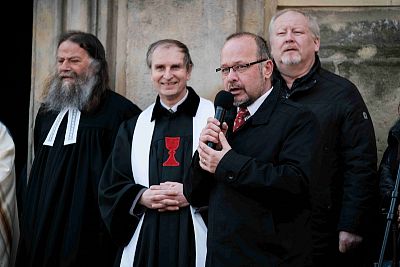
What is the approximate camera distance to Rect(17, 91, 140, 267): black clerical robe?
6.35 metres

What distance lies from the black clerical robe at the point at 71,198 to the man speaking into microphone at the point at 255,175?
1.30m

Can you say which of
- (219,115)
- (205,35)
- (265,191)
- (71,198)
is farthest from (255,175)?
(205,35)

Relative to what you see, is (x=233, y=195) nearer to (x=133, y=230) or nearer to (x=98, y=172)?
(x=133, y=230)

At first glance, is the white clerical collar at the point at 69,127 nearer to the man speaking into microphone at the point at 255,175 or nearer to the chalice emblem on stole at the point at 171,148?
the chalice emblem on stole at the point at 171,148

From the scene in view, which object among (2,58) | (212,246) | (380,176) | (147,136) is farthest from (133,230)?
(2,58)

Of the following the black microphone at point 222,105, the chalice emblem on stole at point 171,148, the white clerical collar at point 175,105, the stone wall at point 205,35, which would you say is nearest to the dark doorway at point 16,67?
the stone wall at point 205,35

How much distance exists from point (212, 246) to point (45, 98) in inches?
87.7

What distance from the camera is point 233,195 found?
5027mm

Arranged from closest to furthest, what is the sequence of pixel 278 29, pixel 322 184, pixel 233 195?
pixel 233 195 → pixel 322 184 → pixel 278 29

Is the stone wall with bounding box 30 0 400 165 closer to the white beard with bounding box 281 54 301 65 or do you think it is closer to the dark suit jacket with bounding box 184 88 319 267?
the white beard with bounding box 281 54 301 65

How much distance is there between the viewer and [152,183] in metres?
5.89

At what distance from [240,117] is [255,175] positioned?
0.43 m

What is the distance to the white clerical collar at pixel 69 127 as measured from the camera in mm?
6543

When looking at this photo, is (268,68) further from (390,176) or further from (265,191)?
(390,176)
